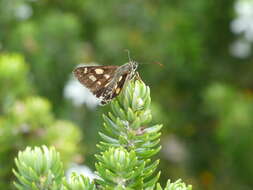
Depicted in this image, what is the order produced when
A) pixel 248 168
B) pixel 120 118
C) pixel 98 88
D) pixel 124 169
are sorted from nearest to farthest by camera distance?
1. pixel 124 169
2. pixel 120 118
3. pixel 98 88
4. pixel 248 168

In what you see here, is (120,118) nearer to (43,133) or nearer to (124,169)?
(124,169)

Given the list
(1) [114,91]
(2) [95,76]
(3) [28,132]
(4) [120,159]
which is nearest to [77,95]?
(3) [28,132]

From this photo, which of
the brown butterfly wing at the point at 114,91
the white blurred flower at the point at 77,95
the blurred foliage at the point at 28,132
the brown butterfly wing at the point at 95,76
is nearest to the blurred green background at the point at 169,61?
the white blurred flower at the point at 77,95

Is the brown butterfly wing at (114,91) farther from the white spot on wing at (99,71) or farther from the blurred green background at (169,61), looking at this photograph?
the blurred green background at (169,61)

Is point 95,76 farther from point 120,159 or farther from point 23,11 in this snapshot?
point 23,11

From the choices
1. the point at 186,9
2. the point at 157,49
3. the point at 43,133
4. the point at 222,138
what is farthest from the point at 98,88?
the point at 186,9

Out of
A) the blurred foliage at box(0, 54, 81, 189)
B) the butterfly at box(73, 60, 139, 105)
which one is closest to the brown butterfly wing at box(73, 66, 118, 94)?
the butterfly at box(73, 60, 139, 105)
